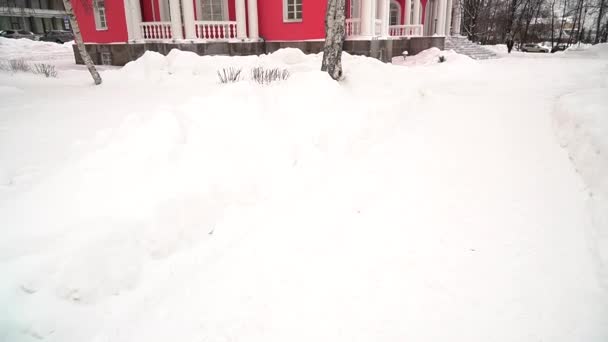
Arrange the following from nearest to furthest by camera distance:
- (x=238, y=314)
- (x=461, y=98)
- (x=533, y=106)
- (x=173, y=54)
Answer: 1. (x=238, y=314)
2. (x=533, y=106)
3. (x=461, y=98)
4. (x=173, y=54)

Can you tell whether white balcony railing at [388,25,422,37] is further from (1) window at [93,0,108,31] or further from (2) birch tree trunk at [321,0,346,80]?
(1) window at [93,0,108,31]

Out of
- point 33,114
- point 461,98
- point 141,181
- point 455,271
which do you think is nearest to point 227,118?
point 141,181

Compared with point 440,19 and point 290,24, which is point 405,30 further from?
point 290,24

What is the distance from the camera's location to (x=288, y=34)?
17.0 metres

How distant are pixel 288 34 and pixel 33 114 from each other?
12.3 meters

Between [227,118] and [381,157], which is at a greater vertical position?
[227,118]

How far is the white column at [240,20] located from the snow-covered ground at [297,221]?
33.0 ft

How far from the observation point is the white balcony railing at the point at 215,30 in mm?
16234

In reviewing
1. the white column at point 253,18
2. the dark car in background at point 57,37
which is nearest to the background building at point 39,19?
the dark car in background at point 57,37

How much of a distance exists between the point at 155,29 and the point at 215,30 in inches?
102

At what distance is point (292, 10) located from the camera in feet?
55.6

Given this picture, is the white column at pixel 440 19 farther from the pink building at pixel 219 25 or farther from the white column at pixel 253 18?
the white column at pixel 253 18

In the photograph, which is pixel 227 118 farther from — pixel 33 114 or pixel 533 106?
→ pixel 533 106

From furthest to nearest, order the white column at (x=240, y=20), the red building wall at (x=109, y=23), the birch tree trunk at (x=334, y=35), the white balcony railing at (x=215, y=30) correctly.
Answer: the red building wall at (x=109, y=23) → the white column at (x=240, y=20) → the white balcony railing at (x=215, y=30) → the birch tree trunk at (x=334, y=35)
